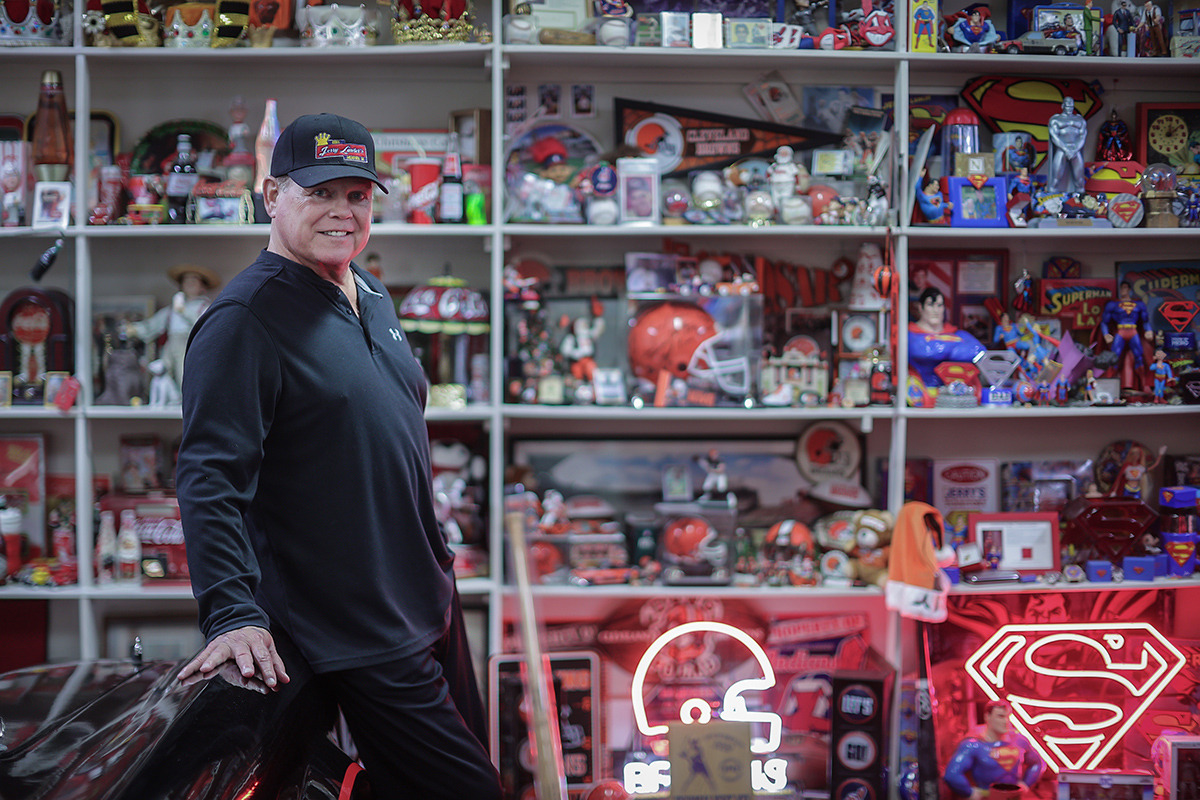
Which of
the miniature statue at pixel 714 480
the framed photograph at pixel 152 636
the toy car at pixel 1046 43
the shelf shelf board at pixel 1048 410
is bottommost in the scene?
the framed photograph at pixel 152 636

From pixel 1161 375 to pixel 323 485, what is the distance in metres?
2.75

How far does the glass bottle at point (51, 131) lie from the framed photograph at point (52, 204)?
38 mm

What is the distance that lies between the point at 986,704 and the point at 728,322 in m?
1.49

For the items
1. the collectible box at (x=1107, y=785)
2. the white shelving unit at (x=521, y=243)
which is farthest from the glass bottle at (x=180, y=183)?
the collectible box at (x=1107, y=785)

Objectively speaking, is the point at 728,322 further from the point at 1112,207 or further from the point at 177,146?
the point at 177,146

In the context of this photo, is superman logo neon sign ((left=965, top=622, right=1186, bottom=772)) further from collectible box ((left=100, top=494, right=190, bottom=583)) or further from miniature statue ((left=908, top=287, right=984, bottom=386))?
collectible box ((left=100, top=494, right=190, bottom=583))

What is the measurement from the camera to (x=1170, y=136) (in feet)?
9.98

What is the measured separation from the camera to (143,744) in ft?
3.75

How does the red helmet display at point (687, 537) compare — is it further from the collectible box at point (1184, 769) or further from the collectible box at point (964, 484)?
the collectible box at point (1184, 769)

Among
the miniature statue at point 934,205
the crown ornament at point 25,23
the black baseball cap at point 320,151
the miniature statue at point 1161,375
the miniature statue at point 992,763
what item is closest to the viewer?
the black baseball cap at point 320,151

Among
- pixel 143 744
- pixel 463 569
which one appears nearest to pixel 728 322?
pixel 463 569

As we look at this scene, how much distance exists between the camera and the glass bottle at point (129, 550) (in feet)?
9.27

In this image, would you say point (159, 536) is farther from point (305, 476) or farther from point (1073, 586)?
point (1073, 586)

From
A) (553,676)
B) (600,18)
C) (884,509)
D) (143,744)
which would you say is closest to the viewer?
(143,744)
